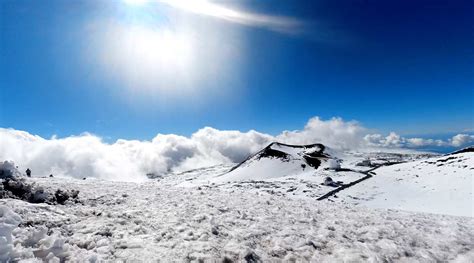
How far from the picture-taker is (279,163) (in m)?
83.2

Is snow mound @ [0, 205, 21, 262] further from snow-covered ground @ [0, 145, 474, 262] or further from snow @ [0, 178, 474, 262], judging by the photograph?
snow @ [0, 178, 474, 262]

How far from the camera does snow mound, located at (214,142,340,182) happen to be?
7696 centimetres

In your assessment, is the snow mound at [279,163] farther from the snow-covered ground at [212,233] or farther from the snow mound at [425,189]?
the snow-covered ground at [212,233]

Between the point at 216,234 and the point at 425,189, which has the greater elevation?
the point at 216,234

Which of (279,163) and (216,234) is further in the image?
(279,163)

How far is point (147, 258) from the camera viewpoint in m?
6.93

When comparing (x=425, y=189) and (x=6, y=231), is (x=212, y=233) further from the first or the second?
(x=425, y=189)

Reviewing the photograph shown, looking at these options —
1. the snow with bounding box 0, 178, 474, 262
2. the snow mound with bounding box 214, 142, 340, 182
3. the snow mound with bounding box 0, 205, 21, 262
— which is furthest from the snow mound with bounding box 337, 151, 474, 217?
the snow mound with bounding box 0, 205, 21, 262

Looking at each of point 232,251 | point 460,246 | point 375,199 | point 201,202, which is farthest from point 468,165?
point 232,251

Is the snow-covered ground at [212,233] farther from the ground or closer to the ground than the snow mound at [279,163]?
closer to the ground

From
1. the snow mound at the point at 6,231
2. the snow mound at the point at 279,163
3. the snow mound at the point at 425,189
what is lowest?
the snow mound at the point at 425,189

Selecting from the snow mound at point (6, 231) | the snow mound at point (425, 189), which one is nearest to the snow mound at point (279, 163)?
the snow mound at point (425, 189)

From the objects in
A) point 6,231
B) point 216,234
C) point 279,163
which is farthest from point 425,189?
point 6,231

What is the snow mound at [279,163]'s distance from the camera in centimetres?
7696
